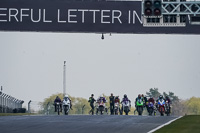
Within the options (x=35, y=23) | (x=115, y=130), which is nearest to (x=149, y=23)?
(x=115, y=130)

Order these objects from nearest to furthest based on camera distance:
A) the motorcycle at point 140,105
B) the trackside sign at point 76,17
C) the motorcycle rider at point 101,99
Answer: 1. the trackside sign at point 76,17
2. the motorcycle at point 140,105
3. the motorcycle rider at point 101,99

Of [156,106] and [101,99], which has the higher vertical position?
[101,99]

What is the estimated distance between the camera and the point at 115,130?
2223cm

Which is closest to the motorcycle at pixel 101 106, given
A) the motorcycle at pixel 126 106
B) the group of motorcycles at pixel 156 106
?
the motorcycle at pixel 126 106

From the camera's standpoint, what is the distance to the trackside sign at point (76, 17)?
33.4 m

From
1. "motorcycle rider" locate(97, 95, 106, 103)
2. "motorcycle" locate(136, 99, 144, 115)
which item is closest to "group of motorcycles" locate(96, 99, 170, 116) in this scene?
"motorcycle" locate(136, 99, 144, 115)

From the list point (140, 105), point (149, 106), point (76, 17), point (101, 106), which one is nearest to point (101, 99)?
point (101, 106)

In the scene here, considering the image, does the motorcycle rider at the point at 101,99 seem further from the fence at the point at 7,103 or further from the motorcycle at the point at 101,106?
the fence at the point at 7,103

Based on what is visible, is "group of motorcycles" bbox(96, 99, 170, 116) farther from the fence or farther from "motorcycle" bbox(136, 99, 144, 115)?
the fence

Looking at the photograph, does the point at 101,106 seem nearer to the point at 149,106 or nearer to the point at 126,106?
the point at 126,106

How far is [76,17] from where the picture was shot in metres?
33.8

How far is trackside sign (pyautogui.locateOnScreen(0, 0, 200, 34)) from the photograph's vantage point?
109 ft

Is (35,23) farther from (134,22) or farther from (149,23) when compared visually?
(149,23)

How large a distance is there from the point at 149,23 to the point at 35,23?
8360mm
